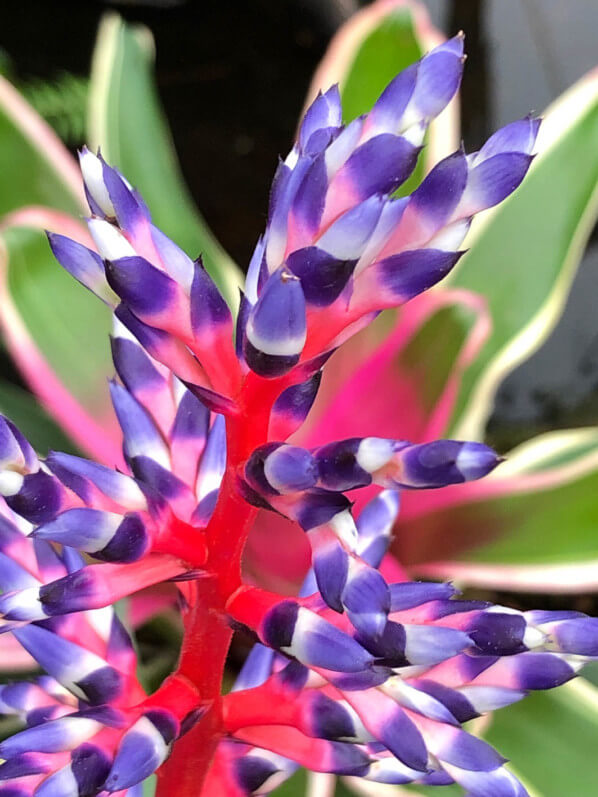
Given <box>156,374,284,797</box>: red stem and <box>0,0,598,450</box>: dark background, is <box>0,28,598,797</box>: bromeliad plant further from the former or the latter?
<box>0,0,598,450</box>: dark background

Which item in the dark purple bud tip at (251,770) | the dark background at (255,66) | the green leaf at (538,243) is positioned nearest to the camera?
the dark purple bud tip at (251,770)

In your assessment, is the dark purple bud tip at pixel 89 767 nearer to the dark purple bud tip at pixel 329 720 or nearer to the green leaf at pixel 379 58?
the dark purple bud tip at pixel 329 720

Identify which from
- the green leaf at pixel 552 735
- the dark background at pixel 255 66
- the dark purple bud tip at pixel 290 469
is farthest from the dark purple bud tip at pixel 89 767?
the dark background at pixel 255 66

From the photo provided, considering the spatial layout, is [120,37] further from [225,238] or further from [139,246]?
[139,246]

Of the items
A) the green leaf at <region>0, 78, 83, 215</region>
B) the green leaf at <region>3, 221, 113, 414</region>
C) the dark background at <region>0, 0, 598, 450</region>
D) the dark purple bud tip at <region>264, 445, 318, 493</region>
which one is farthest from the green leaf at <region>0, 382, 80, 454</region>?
the dark purple bud tip at <region>264, 445, 318, 493</region>

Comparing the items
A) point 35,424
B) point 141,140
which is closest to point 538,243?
point 141,140
